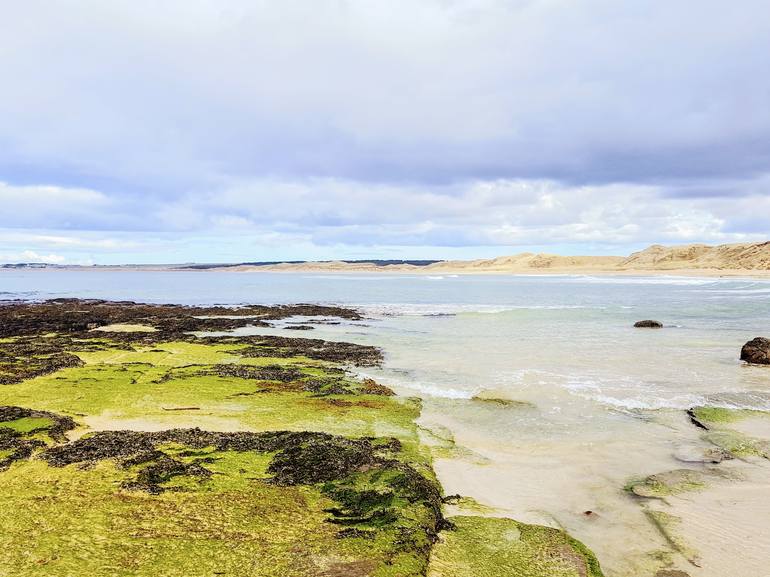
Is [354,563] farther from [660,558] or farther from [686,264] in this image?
[686,264]

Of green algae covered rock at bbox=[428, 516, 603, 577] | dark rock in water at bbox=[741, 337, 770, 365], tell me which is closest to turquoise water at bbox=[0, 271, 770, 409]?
dark rock in water at bbox=[741, 337, 770, 365]

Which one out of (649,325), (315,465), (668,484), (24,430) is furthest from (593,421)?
(649,325)

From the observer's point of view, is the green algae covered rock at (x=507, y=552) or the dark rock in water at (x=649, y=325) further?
the dark rock in water at (x=649, y=325)

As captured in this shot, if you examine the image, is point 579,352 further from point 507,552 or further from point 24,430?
point 24,430

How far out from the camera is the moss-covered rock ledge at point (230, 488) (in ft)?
19.5

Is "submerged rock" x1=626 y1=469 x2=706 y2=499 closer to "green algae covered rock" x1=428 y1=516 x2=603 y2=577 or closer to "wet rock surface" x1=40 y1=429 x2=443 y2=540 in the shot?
"green algae covered rock" x1=428 y1=516 x2=603 y2=577

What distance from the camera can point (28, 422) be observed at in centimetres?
1053

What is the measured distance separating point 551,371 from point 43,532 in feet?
53.7

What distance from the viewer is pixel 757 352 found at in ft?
65.8

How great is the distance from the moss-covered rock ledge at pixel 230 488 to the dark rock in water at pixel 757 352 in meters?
14.9

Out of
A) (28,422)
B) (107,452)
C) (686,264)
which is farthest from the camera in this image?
(686,264)

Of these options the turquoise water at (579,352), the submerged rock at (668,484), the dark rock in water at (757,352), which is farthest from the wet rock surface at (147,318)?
the dark rock in water at (757,352)

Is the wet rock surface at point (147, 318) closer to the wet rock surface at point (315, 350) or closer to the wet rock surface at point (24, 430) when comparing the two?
the wet rock surface at point (315, 350)

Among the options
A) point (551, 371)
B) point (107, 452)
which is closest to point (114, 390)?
point (107, 452)
